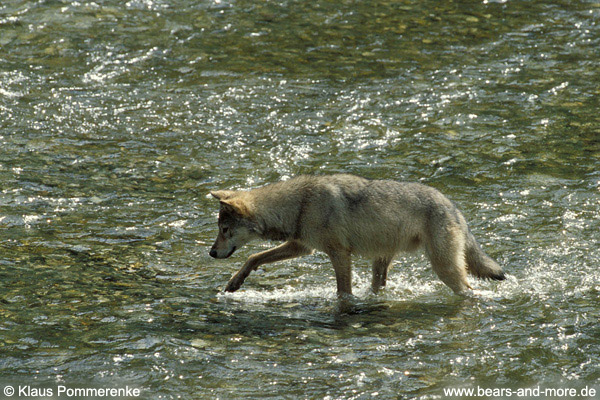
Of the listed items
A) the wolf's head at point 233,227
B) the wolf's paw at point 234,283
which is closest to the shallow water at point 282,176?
the wolf's paw at point 234,283

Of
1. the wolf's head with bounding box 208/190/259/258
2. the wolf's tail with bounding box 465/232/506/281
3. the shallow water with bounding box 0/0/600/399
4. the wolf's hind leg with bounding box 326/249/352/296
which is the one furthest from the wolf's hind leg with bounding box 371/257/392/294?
the wolf's head with bounding box 208/190/259/258

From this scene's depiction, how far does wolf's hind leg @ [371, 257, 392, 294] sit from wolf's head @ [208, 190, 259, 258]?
1487mm

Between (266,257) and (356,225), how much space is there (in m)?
1.12

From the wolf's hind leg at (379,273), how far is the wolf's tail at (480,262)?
0.92 m

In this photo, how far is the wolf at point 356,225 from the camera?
811 cm

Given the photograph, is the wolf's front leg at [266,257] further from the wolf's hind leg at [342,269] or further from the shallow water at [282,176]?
the wolf's hind leg at [342,269]

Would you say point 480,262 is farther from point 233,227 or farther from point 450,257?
point 233,227

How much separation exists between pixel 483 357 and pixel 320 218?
94.6 inches

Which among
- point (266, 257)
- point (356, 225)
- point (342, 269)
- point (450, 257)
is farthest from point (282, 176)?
point (450, 257)

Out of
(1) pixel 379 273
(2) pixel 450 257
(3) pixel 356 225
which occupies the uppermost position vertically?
(3) pixel 356 225

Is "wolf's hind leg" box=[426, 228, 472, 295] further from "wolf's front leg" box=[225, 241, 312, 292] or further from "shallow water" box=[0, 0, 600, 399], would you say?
"wolf's front leg" box=[225, 241, 312, 292]

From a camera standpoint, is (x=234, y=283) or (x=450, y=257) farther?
(x=234, y=283)

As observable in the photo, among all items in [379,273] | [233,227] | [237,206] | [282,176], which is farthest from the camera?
[282,176]

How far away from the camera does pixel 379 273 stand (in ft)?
28.6
